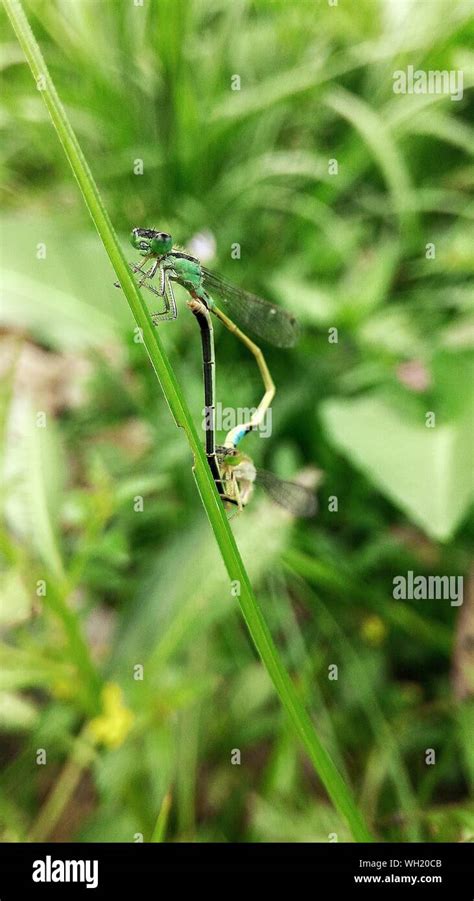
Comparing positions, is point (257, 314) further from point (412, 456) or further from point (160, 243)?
point (412, 456)

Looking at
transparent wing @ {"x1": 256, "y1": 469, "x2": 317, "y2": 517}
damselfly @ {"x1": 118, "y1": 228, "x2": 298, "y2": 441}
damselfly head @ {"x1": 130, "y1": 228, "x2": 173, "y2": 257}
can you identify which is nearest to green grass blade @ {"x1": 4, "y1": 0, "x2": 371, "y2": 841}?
damselfly @ {"x1": 118, "y1": 228, "x2": 298, "y2": 441}

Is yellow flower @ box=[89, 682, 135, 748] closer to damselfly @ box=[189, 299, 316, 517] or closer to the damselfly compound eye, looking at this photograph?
damselfly @ box=[189, 299, 316, 517]

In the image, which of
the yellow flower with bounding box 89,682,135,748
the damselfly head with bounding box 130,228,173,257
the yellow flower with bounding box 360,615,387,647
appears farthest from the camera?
the yellow flower with bounding box 360,615,387,647

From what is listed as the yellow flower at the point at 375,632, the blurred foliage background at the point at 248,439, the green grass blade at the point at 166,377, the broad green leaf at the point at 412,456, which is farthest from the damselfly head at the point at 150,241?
the yellow flower at the point at 375,632

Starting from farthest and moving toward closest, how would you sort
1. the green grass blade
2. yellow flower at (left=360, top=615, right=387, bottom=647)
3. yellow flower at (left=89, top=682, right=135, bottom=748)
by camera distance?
yellow flower at (left=360, top=615, right=387, bottom=647) < yellow flower at (left=89, top=682, right=135, bottom=748) < the green grass blade

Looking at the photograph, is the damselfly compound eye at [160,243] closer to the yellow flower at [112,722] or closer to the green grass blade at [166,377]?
the green grass blade at [166,377]
